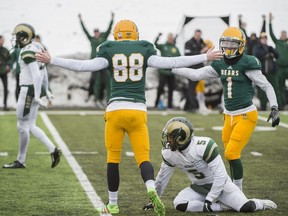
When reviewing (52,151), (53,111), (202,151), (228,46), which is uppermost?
(228,46)

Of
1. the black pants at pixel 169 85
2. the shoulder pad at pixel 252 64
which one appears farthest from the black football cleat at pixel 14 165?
the black pants at pixel 169 85

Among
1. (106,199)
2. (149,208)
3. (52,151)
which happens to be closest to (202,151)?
(149,208)

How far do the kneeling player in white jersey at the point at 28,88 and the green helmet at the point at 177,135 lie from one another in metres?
3.09

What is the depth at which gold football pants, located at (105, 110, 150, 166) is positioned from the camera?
27.1 feet

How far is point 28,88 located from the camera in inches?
441

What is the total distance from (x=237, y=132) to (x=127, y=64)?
1525 millimetres

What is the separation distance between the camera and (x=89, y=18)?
1070 inches

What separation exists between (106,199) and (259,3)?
67.5 feet

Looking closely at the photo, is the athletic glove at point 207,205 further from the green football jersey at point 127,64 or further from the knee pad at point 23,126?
the knee pad at point 23,126

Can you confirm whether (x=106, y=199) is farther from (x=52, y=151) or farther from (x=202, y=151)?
(x=52, y=151)

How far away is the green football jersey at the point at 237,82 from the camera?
9.19 m

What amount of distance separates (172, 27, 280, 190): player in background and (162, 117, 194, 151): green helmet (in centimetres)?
103

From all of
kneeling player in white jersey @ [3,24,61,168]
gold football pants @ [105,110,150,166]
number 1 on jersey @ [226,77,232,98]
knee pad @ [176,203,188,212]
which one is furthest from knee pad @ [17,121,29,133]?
knee pad @ [176,203,188,212]

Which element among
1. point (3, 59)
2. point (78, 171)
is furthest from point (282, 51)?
point (78, 171)
